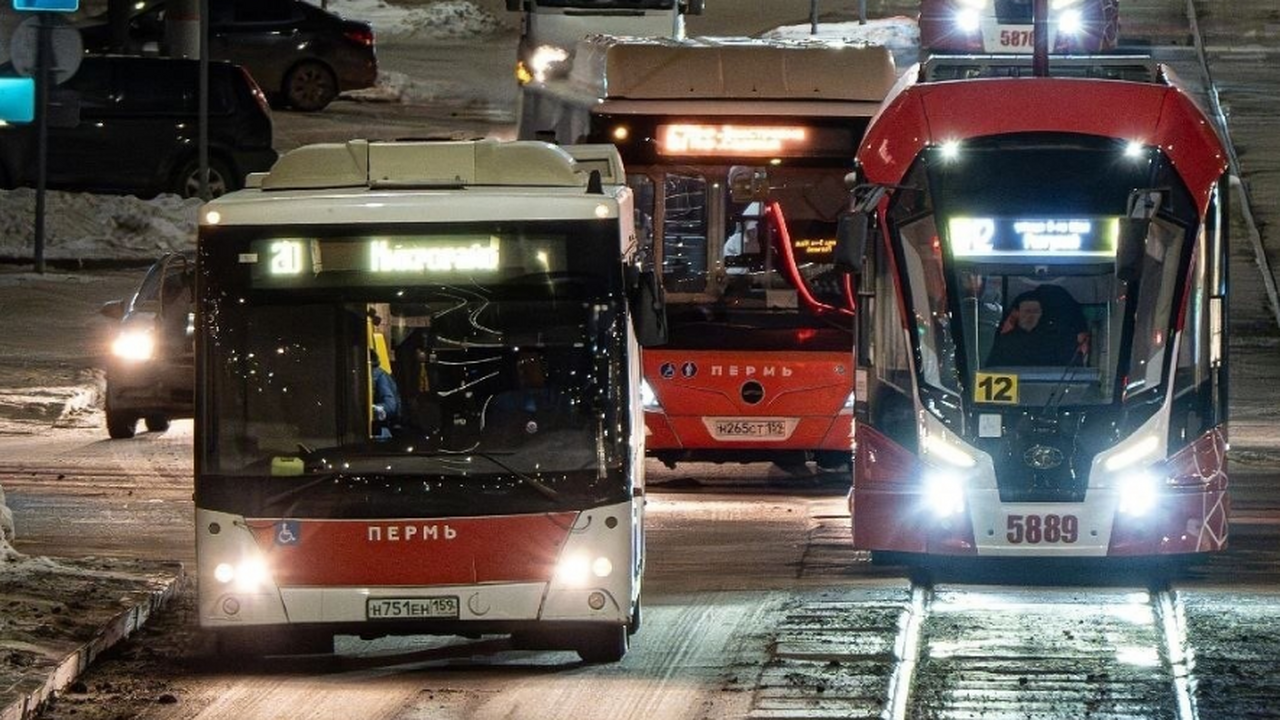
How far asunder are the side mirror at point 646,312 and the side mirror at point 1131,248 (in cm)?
313

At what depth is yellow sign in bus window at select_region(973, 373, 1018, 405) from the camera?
1580 centimetres

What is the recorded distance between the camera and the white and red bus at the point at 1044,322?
612 inches

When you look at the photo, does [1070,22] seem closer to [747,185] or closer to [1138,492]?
[747,185]

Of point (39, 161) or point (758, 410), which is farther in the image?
point (39, 161)

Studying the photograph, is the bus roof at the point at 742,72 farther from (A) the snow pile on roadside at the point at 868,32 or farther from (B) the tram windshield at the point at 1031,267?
(A) the snow pile on roadside at the point at 868,32

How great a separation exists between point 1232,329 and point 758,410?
11937 millimetres

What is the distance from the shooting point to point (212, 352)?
1305 cm

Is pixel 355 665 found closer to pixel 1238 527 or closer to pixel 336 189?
pixel 336 189

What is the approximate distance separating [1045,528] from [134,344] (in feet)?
33.8

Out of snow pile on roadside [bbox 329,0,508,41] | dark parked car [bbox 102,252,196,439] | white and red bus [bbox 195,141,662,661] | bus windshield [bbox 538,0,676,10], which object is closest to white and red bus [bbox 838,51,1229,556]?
white and red bus [bbox 195,141,662,661]

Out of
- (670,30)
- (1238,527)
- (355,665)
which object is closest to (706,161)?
(1238,527)

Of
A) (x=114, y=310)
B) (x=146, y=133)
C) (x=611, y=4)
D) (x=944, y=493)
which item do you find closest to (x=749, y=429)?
(x=944, y=493)

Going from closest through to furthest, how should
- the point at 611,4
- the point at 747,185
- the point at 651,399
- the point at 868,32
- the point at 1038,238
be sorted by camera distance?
the point at 1038,238, the point at 747,185, the point at 651,399, the point at 611,4, the point at 868,32

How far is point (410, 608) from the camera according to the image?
13.0 m
